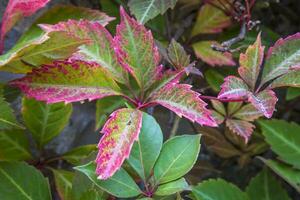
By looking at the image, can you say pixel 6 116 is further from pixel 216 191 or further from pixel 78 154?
pixel 216 191

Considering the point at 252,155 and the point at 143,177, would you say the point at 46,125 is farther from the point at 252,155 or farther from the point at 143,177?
the point at 252,155

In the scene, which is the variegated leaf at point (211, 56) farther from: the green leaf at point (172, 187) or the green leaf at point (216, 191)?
the green leaf at point (172, 187)

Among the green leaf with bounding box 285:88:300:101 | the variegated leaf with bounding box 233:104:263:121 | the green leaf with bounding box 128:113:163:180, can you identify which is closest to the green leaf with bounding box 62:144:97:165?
the green leaf with bounding box 128:113:163:180

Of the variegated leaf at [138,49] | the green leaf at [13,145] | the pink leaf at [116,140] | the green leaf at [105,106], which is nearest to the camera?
the pink leaf at [116,140]

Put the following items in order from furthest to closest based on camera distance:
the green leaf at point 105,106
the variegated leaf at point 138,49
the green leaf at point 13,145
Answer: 1. the green leaf at point 105,106
2. the green leaf at point 13,145
3. the variegated leaf at point 138,49

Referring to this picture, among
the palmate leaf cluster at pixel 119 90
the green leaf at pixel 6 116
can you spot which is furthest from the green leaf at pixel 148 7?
the green leaf at pixel 6 116

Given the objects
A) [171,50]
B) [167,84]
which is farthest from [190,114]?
[171,50]

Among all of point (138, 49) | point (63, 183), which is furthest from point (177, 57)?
point (63, 183)
